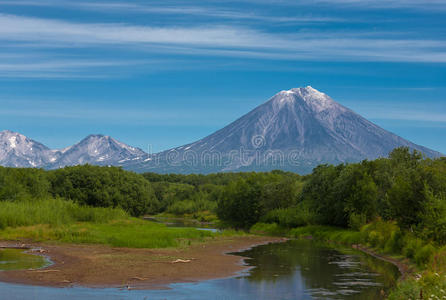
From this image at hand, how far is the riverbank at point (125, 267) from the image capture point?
33.9 meters

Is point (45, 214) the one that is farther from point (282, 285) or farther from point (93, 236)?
point (282, 285)

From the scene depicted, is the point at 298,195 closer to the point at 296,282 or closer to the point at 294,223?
the point at 294,223

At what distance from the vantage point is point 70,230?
6138 cm

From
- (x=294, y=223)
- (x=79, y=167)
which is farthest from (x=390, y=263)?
(x=79, y=167)

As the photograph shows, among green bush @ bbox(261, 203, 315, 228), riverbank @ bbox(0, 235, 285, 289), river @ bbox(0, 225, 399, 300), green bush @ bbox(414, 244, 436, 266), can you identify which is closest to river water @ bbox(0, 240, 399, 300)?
river @ bbox(0, 225, 399, 300)

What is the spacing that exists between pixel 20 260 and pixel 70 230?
1883 cm

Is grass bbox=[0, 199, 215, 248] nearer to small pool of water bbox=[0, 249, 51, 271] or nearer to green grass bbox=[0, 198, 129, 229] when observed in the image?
green grass bbox=[0, 198, 129, 229]

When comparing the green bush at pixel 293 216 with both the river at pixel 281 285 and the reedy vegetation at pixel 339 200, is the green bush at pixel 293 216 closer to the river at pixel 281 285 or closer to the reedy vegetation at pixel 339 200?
the reedy vegetation at pixel 339 200

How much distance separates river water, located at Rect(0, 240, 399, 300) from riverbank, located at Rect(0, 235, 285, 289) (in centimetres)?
163

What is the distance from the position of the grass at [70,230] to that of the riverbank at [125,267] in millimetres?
2733

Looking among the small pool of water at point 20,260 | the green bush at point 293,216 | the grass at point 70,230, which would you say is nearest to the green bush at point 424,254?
the grass at point 70,230

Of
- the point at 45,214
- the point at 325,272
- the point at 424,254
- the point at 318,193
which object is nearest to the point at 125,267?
the point at 325,272

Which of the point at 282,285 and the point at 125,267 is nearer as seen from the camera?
the point at 282,285

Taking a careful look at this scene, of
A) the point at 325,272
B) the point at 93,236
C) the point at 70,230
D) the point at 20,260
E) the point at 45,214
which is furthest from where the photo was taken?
the point at 45,214
